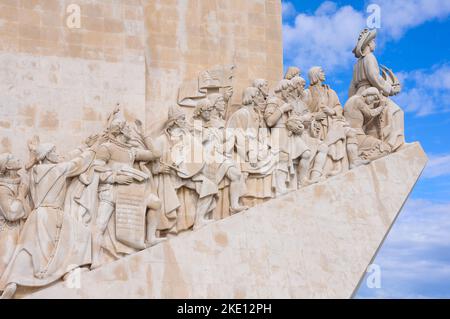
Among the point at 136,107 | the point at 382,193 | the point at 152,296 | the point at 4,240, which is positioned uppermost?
the point at 136,107

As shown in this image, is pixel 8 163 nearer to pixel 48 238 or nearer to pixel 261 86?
pixel 48 238

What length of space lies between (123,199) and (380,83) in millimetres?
4480

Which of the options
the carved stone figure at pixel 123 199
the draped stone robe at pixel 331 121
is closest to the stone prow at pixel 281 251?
the carved stone figure at pixel 123 199

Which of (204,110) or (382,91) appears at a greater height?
(382,91)

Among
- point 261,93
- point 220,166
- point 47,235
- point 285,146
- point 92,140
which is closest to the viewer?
point 47,235

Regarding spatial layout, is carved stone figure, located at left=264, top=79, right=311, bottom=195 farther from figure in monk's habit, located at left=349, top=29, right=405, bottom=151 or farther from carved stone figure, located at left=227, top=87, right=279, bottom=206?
figure in monk's habit, located at left=349, top=29, right=405, bottom=151

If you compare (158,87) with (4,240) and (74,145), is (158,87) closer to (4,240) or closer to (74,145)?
(74,145)

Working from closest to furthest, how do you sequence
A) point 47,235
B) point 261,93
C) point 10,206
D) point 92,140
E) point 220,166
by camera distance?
point 47,235, point 10,206, point 92,140, point 220,166, point 261,93

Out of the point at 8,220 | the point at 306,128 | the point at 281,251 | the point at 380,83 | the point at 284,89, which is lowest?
the point at 281,251

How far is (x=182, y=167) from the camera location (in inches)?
396

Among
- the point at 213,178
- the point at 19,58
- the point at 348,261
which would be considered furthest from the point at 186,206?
the point at 19,58

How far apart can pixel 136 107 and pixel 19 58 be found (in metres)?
1.62

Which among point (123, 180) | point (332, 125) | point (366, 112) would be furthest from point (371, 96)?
point (123, 180)

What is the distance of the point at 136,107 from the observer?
10688 millimetres
